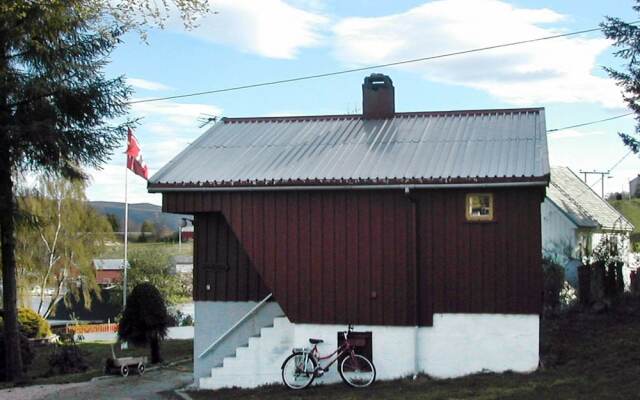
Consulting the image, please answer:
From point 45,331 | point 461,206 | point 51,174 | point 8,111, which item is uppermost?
point 8,111

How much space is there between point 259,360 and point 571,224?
17907 mm

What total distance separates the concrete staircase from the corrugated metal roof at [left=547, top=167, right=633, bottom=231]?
1578 centimetres

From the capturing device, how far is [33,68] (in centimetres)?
1995

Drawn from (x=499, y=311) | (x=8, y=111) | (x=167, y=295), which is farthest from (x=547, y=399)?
(x=167, y=295)

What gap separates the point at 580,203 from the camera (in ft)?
108

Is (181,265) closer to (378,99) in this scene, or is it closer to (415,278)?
(378,99)

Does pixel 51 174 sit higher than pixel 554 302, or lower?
higher

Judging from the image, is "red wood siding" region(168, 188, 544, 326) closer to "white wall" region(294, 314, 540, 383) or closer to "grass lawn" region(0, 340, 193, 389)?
"white wall" region(294, 314, 540, 383)

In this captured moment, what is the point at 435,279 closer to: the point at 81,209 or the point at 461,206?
the point at 461,206

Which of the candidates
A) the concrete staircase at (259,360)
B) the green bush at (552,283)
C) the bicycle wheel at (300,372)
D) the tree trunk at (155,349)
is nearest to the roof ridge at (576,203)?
the green bush at (552,283)

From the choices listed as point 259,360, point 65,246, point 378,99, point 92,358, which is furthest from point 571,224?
point 65,246

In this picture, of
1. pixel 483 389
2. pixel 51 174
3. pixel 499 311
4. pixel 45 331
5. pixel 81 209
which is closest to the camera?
Answer: pixel 483 389

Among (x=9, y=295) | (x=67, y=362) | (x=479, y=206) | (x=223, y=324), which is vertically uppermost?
(x=479, y=206)

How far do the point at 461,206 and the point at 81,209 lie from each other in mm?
36297
